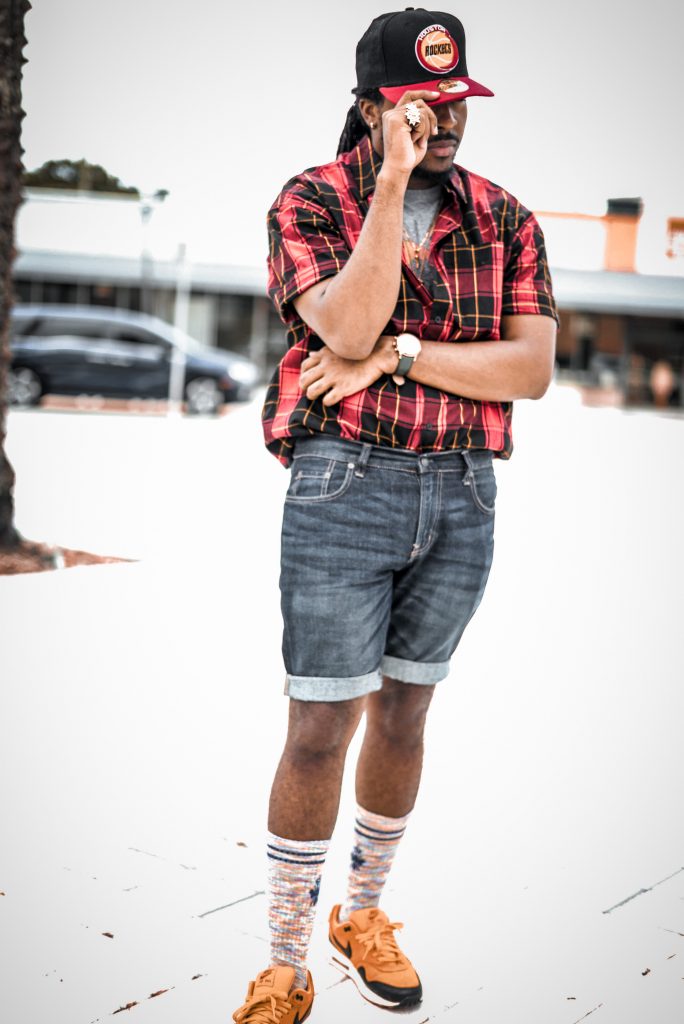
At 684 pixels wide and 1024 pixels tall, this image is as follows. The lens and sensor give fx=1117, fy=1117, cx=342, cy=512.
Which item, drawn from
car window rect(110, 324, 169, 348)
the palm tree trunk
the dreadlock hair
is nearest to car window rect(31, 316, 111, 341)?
car window rect(110, 324, 169, 348)

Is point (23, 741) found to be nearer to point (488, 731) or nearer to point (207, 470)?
point (488, 731)

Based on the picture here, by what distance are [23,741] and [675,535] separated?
6.25m

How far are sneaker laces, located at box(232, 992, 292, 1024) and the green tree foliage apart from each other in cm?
3131

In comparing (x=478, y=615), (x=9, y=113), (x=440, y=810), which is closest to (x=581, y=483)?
(x=478, y=615)

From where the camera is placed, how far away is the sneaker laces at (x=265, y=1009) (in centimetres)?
211

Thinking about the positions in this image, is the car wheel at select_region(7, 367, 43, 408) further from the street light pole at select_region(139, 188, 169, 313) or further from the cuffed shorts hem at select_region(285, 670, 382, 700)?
the cuffed shorts hem at select_region(285, 670, 382, 700)

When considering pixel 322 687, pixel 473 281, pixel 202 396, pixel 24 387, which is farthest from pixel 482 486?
pixel 202 396

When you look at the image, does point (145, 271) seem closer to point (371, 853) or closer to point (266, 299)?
point (266, 299)

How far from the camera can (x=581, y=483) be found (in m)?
11.7

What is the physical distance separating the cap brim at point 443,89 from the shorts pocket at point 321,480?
695 mm

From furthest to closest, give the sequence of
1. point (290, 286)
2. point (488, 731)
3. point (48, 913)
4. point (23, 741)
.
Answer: point (488, 731) → point (23, 741) → point (48, 913) → point (290, 286)

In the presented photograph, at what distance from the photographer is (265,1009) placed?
6.95ft

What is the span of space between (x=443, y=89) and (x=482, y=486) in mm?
784

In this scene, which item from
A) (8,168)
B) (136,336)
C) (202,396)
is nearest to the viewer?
(8,168)
